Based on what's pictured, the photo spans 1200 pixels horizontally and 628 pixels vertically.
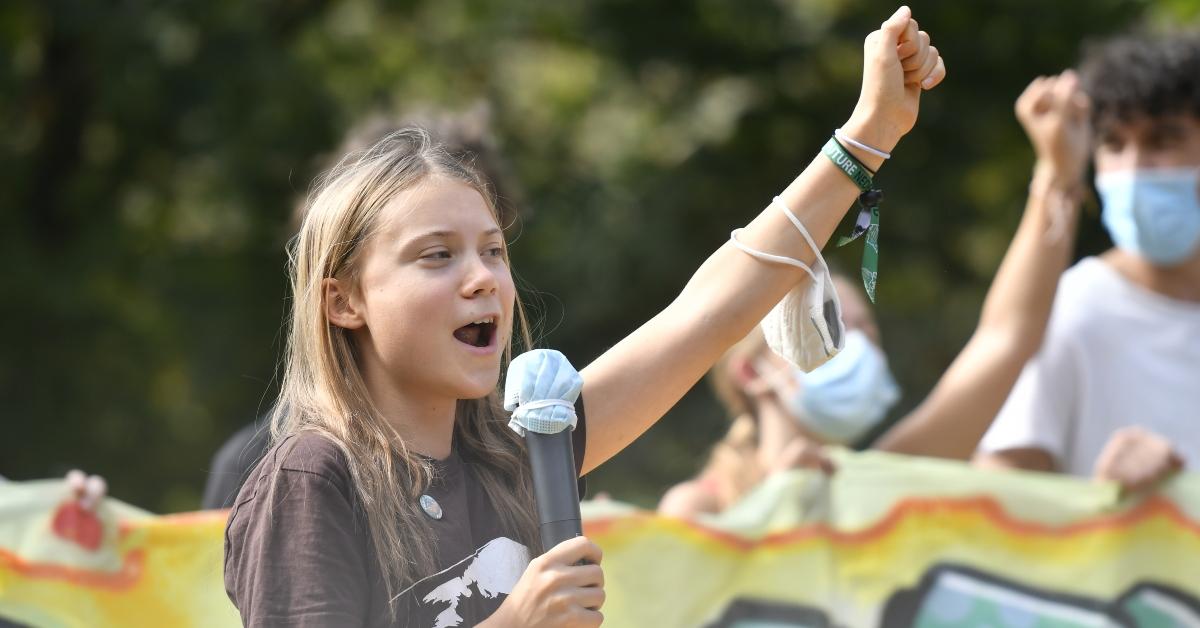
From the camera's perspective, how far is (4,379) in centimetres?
1019

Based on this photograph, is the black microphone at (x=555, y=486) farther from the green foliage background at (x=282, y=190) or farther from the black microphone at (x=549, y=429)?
the green foliage background at (x=282, y=190)

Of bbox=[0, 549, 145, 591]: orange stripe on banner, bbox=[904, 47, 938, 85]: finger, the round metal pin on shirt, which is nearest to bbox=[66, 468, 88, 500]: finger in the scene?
bbox=[0, 549, 145, 591]: orange stripe on banner

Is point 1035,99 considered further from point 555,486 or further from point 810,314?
point 555,486

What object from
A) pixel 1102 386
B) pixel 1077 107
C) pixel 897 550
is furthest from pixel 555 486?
pixel 1102 386

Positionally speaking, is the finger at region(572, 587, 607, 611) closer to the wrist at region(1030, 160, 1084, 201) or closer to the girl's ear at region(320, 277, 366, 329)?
the girl's ear at region(320, 277, 366, 329)

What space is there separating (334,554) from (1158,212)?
2964mm

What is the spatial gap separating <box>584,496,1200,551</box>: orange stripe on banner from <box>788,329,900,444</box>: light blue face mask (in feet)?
1.01

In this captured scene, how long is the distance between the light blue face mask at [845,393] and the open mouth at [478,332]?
1.95 m

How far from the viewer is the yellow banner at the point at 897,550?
3.62 metres

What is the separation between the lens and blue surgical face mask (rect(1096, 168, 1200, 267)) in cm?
415

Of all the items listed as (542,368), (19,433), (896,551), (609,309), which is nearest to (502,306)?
(542,368)

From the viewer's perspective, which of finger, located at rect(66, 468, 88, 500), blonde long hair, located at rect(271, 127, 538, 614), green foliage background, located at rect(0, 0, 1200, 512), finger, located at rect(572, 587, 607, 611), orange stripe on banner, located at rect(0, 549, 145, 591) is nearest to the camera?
finger, located at rect(572, 587, 607, 611)

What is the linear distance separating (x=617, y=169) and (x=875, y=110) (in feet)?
30.2

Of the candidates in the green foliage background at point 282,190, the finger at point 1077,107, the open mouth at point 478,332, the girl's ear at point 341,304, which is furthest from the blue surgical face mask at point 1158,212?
the green foliage background at point 282,190
